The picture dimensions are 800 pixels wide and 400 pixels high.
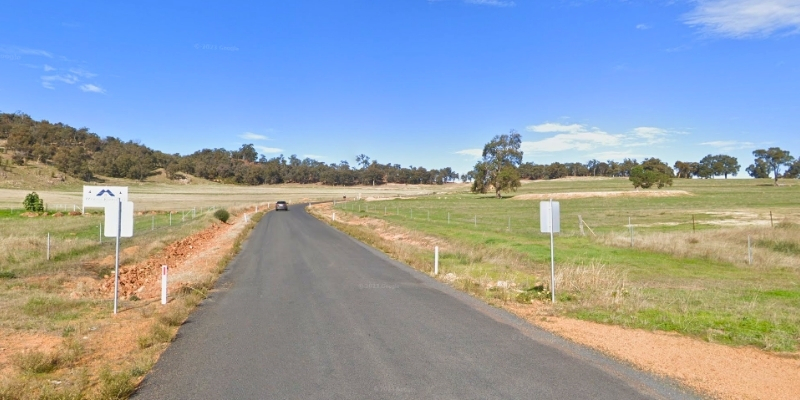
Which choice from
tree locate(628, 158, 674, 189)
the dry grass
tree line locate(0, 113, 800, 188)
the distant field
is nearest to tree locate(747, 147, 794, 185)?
tree line locate(0, 113, 800, 188)

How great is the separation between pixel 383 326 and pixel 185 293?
20.3 feet

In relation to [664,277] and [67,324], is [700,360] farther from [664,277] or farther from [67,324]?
[67,324]

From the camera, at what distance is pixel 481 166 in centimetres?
10981

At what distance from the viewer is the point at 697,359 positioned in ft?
24.2

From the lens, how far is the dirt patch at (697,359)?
6.21m

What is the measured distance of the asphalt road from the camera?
6.06 meters

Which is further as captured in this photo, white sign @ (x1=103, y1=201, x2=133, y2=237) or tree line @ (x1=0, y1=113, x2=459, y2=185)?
tree line @ (x1=0, y1=113, x2=459, y2=185)

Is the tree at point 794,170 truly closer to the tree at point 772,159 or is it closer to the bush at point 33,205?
the tree at point 772,159

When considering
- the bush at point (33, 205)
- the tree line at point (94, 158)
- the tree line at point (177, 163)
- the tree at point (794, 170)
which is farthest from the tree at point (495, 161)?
the tree at point (794, 170)

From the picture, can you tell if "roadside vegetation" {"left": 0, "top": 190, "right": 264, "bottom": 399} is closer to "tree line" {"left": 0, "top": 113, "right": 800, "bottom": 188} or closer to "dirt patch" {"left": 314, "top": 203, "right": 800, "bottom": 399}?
"dirt patch" {"left": 314, "top": 203, "right": 800, "bottom": 399}

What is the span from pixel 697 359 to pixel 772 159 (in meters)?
190

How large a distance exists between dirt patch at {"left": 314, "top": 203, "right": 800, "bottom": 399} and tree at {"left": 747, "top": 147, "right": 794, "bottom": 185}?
16578 centimetres

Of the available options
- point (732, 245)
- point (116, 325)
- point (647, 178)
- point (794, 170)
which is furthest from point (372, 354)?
point (794, 170)

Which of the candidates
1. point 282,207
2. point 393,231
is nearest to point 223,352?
point 393,231
